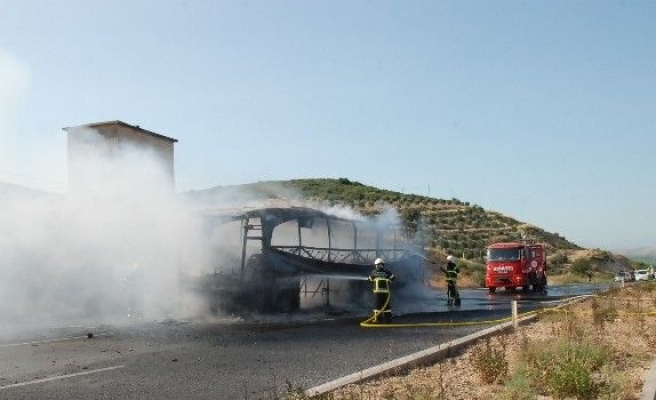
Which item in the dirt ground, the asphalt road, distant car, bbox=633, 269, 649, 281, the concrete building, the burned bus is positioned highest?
the concrete building

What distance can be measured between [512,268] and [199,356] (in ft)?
78.6

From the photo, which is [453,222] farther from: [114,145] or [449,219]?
[114,145]

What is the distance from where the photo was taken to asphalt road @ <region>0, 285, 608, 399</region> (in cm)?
852

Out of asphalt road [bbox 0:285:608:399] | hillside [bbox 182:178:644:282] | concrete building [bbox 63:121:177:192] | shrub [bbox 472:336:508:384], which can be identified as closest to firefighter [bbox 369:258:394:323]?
asphalt road [bbox 0:285:608:399]

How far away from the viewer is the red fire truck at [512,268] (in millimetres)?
32656

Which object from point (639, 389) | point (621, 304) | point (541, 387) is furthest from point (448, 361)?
point (621, 304)

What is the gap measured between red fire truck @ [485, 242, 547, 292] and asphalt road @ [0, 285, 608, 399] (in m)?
15.4

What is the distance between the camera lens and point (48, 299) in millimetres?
20109

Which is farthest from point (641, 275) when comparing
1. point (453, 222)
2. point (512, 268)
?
point (453, 222)

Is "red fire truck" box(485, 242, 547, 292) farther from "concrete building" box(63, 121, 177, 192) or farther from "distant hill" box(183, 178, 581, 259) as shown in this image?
"distant hill" box(183, 178, 581, 259)

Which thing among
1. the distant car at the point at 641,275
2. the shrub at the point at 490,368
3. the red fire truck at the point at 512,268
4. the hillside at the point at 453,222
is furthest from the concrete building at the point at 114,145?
the distant car at the point at 641,275

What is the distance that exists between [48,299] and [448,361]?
13941 millimetres

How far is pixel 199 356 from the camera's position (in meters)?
11.3

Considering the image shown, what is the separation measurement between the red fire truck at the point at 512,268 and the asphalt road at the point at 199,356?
15.4 m
